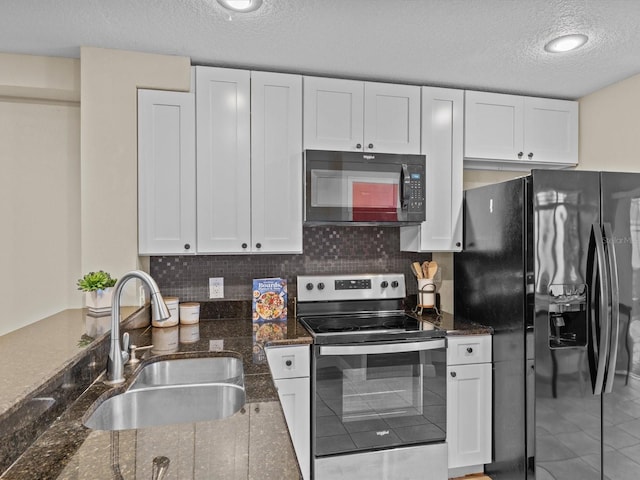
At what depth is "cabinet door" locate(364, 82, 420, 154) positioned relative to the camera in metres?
2.53

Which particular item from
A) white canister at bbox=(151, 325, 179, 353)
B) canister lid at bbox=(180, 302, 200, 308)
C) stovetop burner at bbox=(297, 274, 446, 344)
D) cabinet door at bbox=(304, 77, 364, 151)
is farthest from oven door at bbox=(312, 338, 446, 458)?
cabinet door at bbox=(304, 77, 364, 151)

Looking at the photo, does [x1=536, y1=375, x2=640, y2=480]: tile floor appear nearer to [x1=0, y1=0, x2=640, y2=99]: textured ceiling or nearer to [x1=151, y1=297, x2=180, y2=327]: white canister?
[x1=0, y1=0, x2=640, y2=99]: textured ceiling

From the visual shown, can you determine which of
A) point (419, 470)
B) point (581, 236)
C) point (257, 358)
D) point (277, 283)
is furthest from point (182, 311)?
point (581, 236)

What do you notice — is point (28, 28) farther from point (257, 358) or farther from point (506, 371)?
point (506, 371)

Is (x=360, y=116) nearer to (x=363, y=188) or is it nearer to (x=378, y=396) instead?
(x=363, y=188)

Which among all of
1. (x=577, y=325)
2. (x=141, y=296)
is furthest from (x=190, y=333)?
(x=577, y=325)

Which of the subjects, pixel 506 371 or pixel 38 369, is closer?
pixel 38 369

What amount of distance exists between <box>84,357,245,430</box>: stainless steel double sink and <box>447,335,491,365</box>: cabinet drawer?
1.25 metres

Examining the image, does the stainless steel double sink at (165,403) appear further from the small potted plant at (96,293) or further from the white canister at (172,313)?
the white canister at (172,313)

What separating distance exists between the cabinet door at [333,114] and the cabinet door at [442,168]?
0.45 m

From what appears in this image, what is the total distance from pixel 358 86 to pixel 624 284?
6.00 ft

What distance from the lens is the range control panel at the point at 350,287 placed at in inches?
106

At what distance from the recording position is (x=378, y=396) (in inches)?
86.0

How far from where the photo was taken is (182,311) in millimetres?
2402
